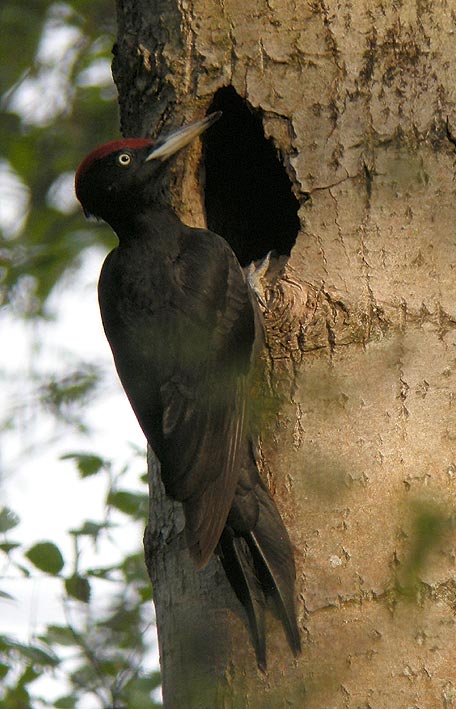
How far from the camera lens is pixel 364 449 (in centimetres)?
271

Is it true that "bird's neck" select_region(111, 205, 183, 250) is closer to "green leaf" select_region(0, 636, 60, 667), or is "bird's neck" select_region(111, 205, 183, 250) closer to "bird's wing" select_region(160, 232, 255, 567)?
"bird's wing" select_region(160, 232, 255, 567)

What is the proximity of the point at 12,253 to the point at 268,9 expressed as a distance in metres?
2.36

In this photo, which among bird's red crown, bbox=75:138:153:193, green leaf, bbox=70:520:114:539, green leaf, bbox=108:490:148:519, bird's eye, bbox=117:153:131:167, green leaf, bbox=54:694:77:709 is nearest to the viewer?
bird's red crown, bbox=75:138:153:193

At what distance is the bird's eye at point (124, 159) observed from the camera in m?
3.61

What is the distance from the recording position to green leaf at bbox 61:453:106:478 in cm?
412

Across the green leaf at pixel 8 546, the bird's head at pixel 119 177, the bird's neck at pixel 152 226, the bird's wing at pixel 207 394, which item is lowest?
the green leaf at pixel 8 546

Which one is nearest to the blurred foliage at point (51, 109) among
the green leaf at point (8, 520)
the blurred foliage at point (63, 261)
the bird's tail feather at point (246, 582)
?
the blurred foliage at point (63, 261)

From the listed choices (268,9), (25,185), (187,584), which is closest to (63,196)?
(25,185)

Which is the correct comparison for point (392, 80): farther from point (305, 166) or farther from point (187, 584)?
point (187, 584)

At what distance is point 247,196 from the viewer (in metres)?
3.99

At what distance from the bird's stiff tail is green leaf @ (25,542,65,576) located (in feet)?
3.36

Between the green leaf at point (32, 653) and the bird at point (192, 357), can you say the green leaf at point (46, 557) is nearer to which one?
the green leaf at point (32, 653)

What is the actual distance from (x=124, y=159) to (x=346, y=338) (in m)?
1.22

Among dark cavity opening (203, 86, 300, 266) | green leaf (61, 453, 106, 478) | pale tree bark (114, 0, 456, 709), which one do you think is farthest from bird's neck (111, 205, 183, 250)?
green leaf (61, 453, 106, 478)
